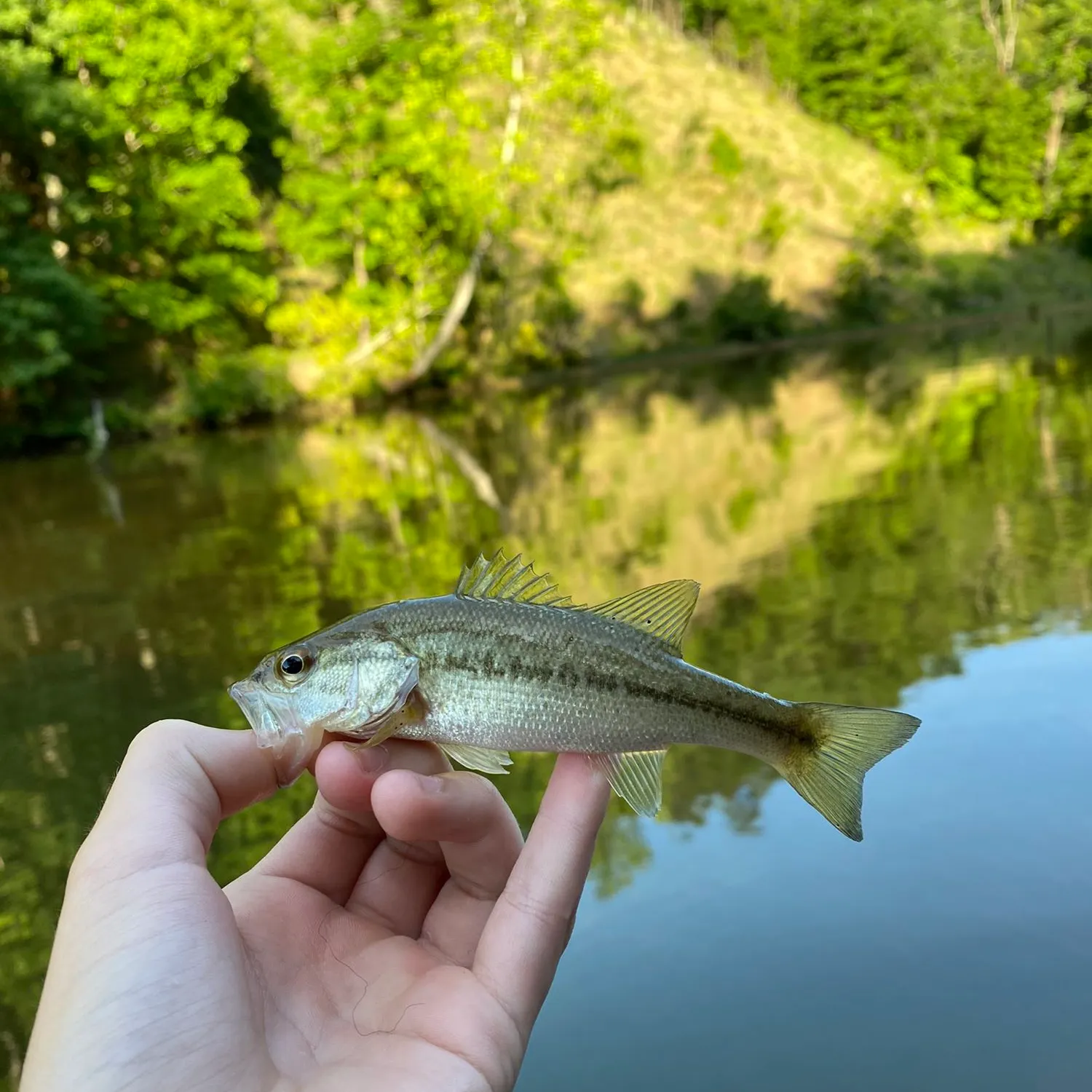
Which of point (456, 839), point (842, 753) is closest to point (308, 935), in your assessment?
point (456, 839)

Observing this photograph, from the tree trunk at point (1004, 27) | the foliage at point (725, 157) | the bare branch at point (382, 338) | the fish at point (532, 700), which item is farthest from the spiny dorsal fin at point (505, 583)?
the tree trunk at point (1004, 27)

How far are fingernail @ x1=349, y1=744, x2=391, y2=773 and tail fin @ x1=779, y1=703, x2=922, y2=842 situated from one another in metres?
1.10

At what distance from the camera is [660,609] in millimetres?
2697

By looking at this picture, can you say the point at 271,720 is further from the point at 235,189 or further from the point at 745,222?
the point at 745,222

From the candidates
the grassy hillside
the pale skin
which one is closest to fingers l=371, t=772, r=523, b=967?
the pale skin

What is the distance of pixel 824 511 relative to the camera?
38.9 ft

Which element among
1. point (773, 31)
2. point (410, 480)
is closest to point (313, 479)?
point (410, 480)

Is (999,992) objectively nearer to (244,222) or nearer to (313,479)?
(313,479)

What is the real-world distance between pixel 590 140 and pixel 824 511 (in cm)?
4405

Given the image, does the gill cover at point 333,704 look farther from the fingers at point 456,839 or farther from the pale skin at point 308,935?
the fingers at point 456,839

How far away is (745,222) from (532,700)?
5359 cm

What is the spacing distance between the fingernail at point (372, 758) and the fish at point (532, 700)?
3 centimetres

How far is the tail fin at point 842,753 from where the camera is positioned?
2.50m

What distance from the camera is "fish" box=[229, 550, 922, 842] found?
2.52 metres
